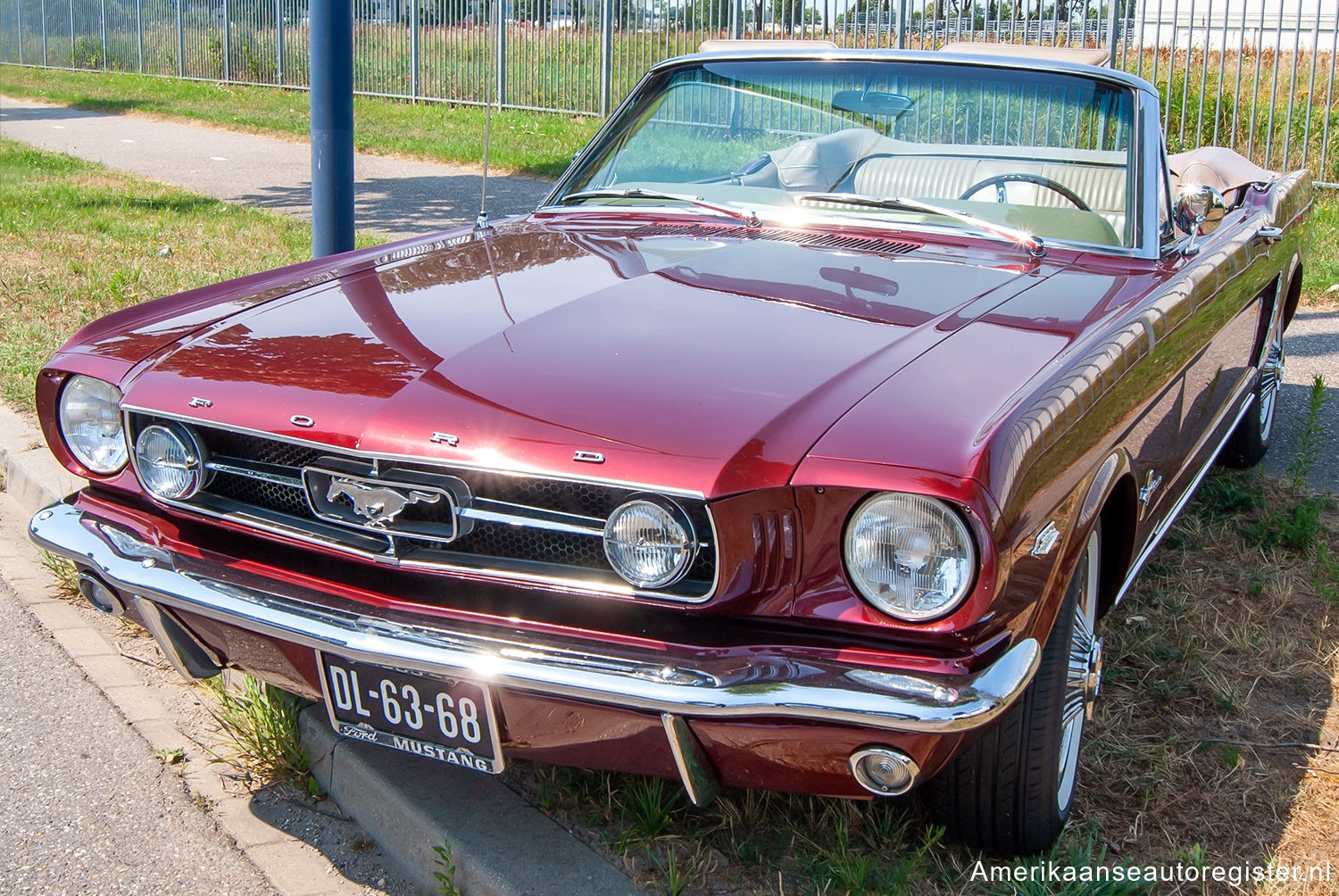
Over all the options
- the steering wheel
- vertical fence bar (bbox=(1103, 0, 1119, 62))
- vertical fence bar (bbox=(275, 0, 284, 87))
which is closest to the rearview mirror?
the steering wheel

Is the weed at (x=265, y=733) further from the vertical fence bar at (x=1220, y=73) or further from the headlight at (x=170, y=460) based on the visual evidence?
the vertical fence bar at (x=1220, y=73)

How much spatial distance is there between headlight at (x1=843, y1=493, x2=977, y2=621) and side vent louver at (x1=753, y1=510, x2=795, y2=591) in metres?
0.09

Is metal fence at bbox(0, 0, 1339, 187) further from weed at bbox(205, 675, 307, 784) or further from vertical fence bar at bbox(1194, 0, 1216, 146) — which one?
weed at bbox(205, 675, 307, 784)

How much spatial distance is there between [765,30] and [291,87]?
9.70 metres

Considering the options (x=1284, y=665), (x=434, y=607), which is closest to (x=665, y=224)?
(x=434, y=607)

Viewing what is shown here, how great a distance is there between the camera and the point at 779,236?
3078 millimetres

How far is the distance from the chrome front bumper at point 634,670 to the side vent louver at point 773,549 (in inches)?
4.4

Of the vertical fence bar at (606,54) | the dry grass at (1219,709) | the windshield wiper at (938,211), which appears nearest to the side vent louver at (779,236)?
the windshield wiper at (938,211)

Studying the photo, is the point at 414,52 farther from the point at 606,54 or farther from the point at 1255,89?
the point at 1255,89

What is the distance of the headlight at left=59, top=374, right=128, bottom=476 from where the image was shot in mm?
2523

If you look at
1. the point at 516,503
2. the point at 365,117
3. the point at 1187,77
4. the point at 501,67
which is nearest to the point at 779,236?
the point at 516,503

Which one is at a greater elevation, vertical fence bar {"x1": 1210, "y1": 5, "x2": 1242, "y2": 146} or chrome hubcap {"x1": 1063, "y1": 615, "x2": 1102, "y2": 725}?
vertical fence bar {"x1": 1210, "y1": 5, "x2": 1242, "y2": 146}

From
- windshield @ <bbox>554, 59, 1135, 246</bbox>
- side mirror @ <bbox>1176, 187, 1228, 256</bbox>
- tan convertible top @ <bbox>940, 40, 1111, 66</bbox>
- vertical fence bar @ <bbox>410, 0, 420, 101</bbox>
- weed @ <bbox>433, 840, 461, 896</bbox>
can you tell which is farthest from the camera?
vertical fence bar @ <bbox>410, 0, 420, 101</bbox>

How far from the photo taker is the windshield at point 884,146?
10.3ft
